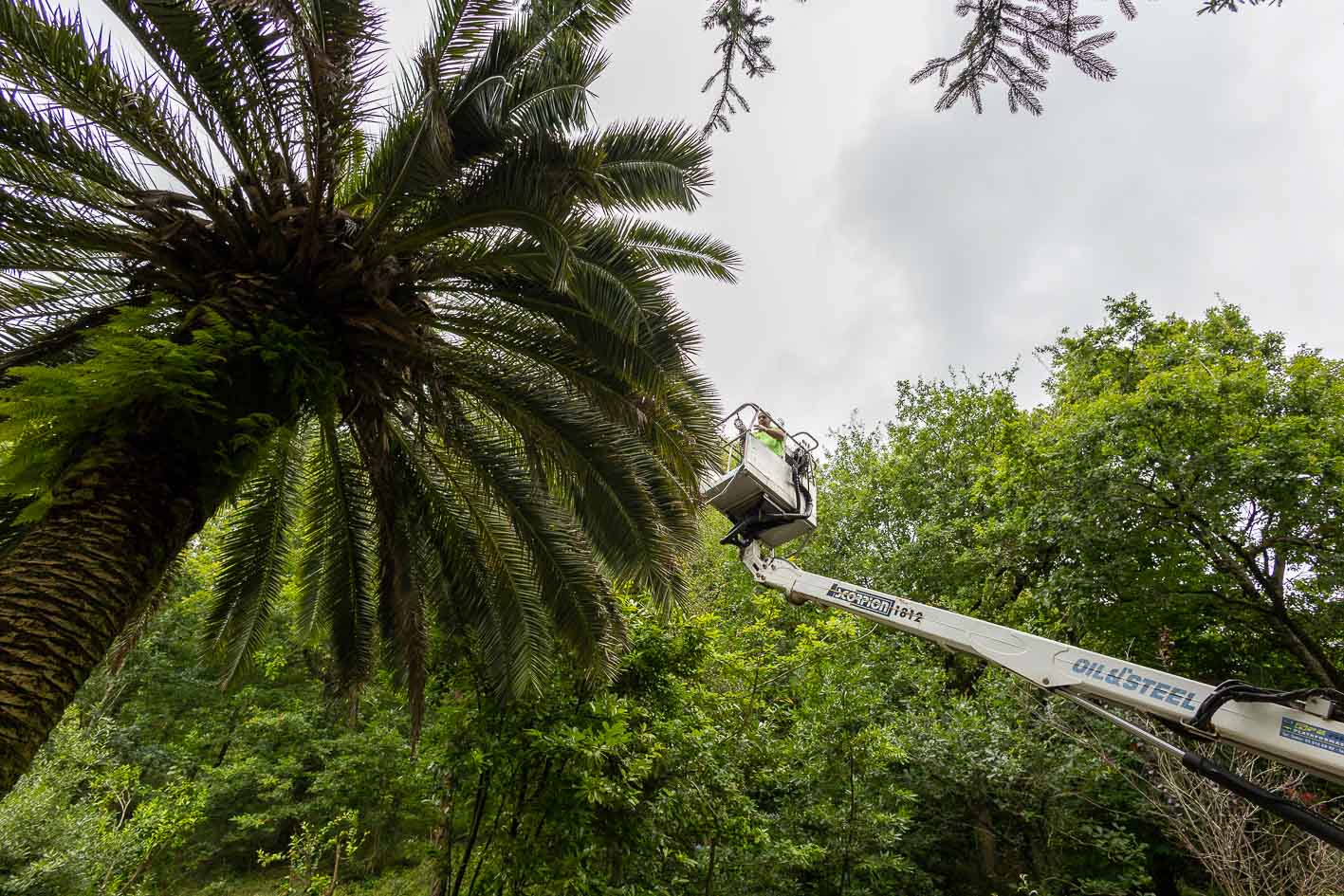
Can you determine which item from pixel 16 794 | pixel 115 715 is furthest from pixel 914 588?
pixel 115 715

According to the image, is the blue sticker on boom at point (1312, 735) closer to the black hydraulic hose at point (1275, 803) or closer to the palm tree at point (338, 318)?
the black hydraulic hose at point (1275, 803)

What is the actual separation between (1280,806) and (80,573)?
5916 mm

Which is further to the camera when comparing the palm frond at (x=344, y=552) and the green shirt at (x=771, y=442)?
the green shirt at (x=771, y=442)

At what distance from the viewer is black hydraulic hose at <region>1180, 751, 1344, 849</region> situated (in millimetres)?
3055

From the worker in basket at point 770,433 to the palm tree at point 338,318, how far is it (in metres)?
1.00

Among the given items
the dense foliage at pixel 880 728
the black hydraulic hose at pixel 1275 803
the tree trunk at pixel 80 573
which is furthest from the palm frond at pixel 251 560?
the black hydraulic hose at pixel 1275 803

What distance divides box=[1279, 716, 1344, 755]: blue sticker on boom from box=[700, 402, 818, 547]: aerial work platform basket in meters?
3.26

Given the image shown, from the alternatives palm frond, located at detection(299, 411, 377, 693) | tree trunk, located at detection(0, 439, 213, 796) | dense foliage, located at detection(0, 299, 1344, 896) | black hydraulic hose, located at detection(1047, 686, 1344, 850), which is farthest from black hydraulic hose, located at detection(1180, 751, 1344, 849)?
palm frond, located at detection(299, 411, 377, 693)

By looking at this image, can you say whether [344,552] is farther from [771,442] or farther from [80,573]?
[771,442]

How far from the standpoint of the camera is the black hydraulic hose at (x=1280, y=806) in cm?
305

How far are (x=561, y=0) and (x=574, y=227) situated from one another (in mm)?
1507

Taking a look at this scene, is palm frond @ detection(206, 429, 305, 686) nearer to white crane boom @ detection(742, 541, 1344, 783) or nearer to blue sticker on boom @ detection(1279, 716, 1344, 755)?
white crane boom @ detection(742, 541, 1344, 783)

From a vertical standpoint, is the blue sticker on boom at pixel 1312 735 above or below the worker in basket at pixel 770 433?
below

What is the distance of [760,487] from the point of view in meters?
5.85
